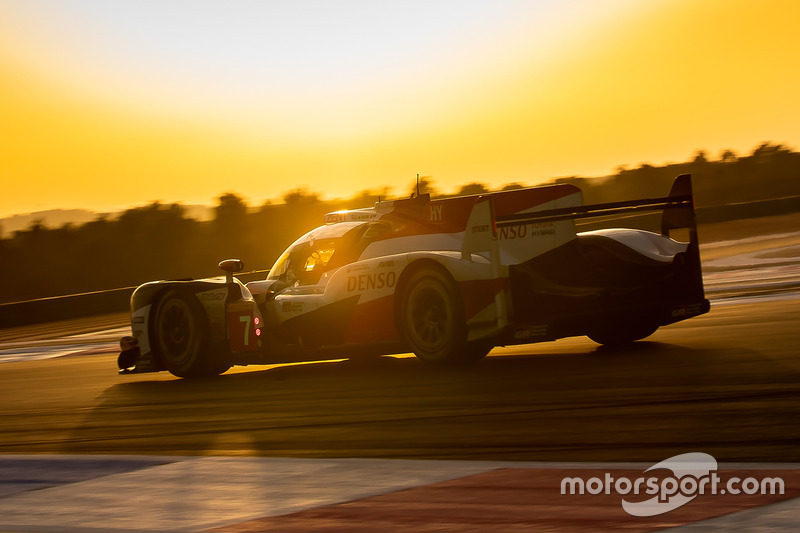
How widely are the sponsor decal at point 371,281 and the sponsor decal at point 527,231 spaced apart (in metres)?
1.03

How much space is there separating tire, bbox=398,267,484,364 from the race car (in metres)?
0.01

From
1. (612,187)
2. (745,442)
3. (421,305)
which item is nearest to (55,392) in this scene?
(421,305)

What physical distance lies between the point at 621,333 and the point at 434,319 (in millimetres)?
2145

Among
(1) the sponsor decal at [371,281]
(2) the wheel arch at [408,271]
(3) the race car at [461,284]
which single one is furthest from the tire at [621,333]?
(1) the sponsor decal at [371,281]

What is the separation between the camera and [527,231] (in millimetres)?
9906

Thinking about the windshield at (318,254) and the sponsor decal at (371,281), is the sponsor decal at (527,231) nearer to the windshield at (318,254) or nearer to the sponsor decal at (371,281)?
the sponsor decal at (371,281)

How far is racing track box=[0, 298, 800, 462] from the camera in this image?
20.6 ft

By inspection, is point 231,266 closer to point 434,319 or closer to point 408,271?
point 408,271

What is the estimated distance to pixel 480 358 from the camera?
10.4 m

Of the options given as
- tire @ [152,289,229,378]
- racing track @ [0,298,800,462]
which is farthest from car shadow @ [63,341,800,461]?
tire @ [152,289,229,378]

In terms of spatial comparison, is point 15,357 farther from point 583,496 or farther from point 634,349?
point 583,496

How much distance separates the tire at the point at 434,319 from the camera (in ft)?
31.2

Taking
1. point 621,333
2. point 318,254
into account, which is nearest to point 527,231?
point 621,333

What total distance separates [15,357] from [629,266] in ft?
37.0
